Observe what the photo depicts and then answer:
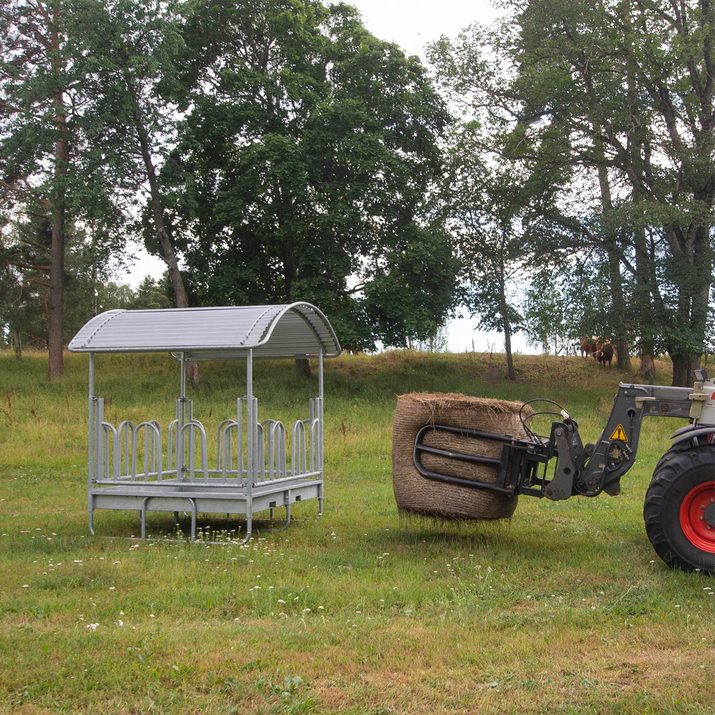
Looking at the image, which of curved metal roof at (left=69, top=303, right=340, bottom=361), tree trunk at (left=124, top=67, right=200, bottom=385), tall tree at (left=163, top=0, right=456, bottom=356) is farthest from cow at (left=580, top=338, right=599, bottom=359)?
curved metal roof at (left=69, top=303, right=340, bottom=361)

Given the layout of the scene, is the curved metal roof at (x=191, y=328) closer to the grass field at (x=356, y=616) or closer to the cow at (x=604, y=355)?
the grass field at (x=356, y=616)

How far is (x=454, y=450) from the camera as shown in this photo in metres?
8.55

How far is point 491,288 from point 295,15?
13043 millimetres

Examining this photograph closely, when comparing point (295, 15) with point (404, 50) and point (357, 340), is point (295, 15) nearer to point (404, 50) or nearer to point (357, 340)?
point (404, 50)

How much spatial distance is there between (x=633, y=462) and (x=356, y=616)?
356cm

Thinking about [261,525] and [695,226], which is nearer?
[261,525]

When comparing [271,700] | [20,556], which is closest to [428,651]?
[271,700]

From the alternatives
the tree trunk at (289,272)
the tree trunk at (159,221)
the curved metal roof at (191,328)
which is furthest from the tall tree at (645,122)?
the curved metal roof at (191,328)

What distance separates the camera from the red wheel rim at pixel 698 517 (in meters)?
7.38

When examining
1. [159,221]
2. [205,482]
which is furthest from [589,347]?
[205,482]

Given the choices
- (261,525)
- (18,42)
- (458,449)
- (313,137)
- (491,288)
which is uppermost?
(18,42)

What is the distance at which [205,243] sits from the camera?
30.5m

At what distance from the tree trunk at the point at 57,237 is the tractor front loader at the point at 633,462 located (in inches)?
904

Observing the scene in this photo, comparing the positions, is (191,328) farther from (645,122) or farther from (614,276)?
(645,122)
